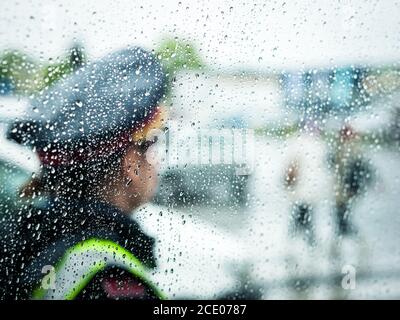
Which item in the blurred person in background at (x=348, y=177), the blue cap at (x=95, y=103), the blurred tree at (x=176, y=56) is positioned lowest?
the blurred person in background at (x=348, y=177)

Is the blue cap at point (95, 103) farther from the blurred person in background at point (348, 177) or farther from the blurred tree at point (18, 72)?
the blurred person in background at point (348, 177)

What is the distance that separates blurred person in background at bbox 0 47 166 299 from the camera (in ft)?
2.98

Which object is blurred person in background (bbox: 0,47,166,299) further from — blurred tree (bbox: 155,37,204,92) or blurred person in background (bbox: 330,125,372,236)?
blurred person in background (bbox: 330,125,372,236)

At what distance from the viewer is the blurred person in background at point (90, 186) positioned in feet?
2.98

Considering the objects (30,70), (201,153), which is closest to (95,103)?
(30,70)

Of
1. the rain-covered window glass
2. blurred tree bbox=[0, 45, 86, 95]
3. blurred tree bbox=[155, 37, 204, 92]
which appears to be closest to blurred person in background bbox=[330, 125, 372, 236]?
the rain-covered window glass

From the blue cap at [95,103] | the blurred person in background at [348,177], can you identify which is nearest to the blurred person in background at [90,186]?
A: the blue cap at [95,103]

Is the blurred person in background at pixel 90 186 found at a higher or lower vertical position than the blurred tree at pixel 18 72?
lower

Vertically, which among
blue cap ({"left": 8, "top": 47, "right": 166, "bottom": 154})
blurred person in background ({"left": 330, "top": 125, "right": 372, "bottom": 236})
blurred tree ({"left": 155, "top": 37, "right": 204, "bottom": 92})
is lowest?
blurred person in background ({"left": 330, "top": 125, "right": 372, "bottom": 236})

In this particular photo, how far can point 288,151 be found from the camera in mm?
1060

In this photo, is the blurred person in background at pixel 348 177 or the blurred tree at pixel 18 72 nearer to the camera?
the blurred tree at pixel 18 72

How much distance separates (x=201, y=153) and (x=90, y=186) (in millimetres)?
290

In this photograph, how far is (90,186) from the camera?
3.17 ft

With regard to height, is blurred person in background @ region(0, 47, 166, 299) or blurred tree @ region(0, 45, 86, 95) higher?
blurred tree @ region(0, 45, 86, 95)
